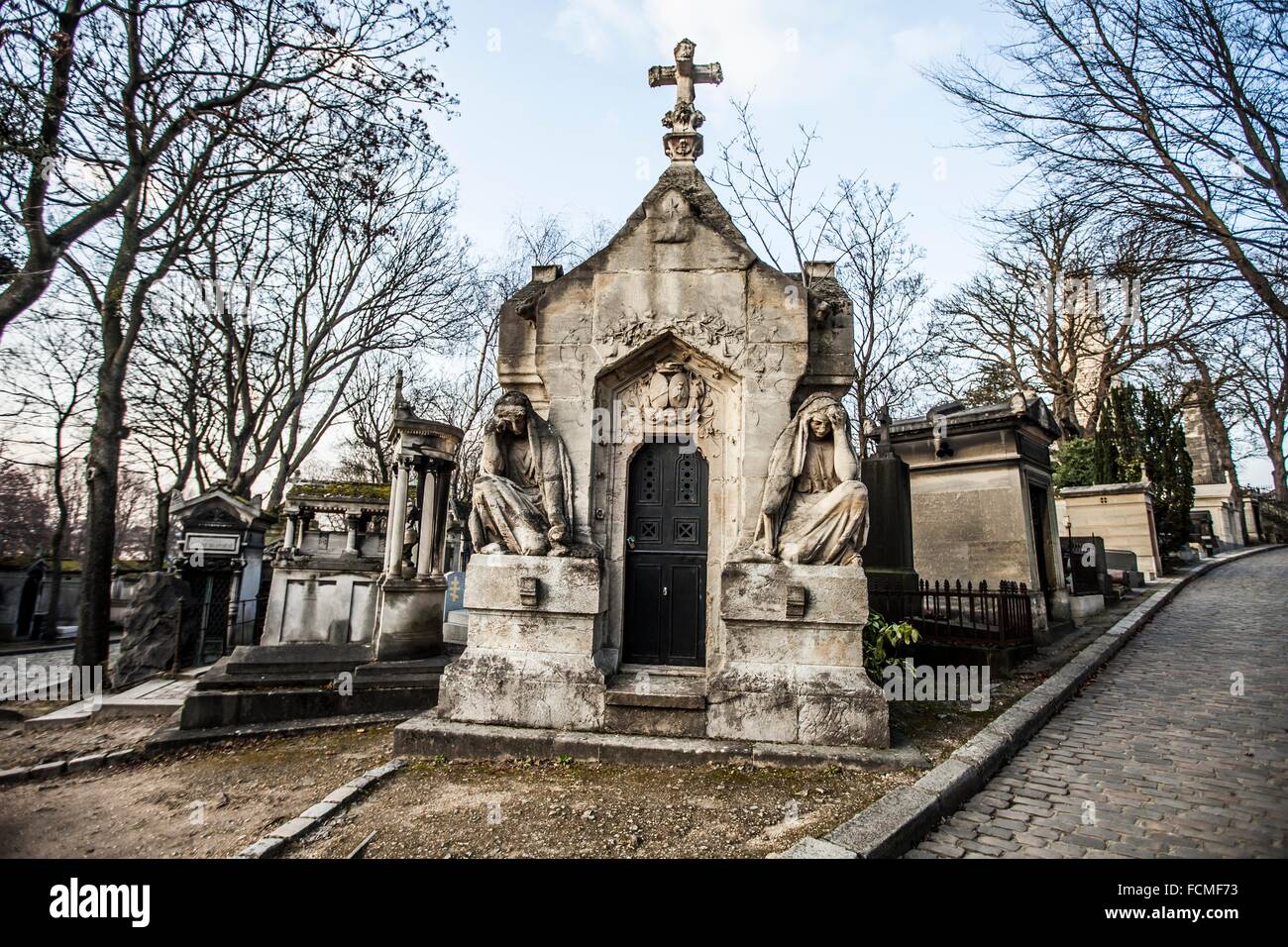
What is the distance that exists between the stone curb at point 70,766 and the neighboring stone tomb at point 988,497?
1240 centimetres

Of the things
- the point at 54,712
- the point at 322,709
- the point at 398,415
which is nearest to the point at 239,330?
the point at 398,415

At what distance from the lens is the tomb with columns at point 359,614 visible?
6.95 meters

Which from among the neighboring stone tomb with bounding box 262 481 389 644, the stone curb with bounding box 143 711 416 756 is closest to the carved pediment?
the stone curb with bounding box 143 711 416 756

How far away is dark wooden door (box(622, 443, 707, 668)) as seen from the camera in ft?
19.7

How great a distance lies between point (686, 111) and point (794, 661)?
5.72 meters

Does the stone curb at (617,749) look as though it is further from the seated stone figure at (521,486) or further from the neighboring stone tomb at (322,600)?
the neighboring stone tomb at (322,600)

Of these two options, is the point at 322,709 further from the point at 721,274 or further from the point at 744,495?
the point at 721,274

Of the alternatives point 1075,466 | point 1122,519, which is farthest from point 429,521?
point 1075,466

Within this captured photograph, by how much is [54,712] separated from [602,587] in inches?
311

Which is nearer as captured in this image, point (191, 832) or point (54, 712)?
point (191, 832)

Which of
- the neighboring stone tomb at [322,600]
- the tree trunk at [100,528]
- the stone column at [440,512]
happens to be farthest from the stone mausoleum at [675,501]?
the tree trunk at [100,528]

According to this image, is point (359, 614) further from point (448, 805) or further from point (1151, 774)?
point (1151, 774)

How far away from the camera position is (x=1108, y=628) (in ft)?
35.0

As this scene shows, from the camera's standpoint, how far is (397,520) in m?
9.73
